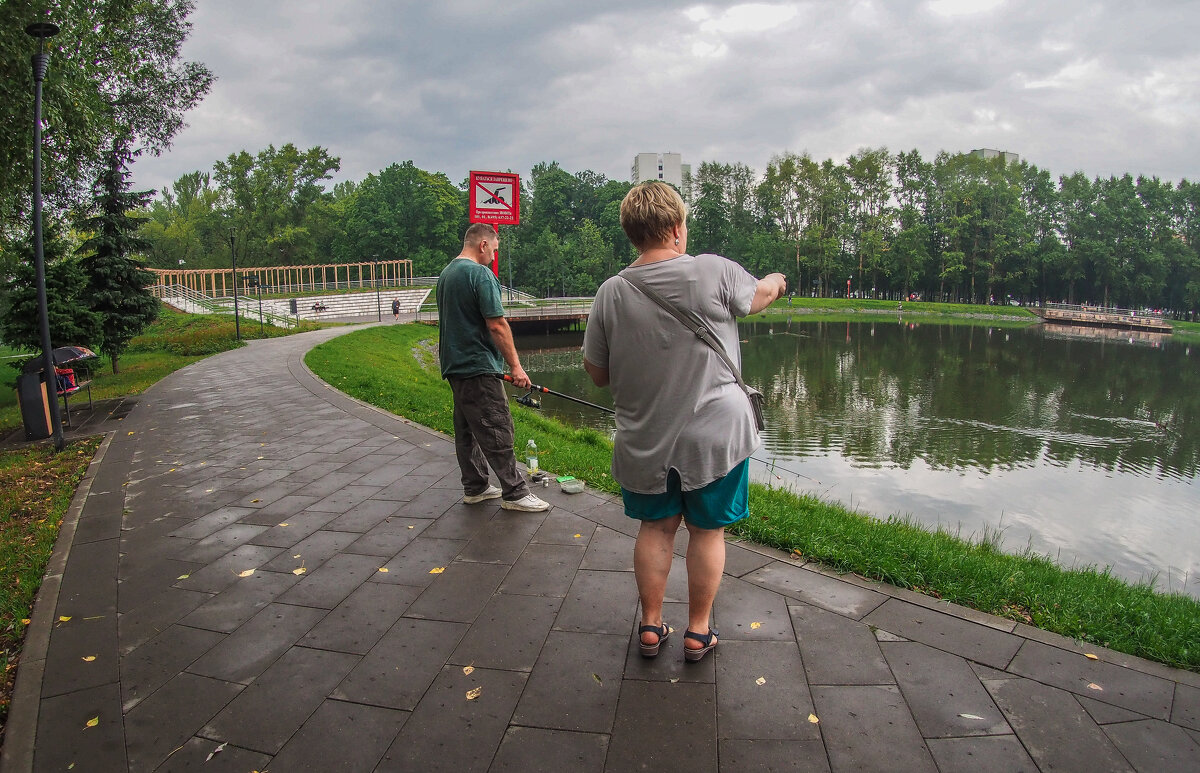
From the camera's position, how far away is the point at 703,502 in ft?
7.71

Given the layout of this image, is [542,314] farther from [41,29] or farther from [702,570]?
[702,570]

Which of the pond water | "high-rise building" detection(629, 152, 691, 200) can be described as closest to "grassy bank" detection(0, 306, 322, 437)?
the pond water

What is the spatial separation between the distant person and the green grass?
2342mm

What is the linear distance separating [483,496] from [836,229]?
7047 cm

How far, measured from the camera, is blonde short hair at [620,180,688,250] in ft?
7.72

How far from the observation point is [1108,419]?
50.1 feet

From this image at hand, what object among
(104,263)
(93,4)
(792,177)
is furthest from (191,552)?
(792,177)

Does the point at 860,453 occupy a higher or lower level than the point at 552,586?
lower

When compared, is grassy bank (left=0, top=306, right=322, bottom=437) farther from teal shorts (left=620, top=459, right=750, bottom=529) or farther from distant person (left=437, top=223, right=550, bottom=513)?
teal shorts (left=620, top=459, right=750, bottom=529)

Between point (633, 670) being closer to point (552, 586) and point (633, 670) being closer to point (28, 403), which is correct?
point (552, 586)

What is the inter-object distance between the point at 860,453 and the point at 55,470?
36.3 feet

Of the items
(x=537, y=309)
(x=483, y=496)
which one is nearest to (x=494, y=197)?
(x=483, y=496)

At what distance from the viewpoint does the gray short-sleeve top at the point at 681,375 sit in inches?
90.1

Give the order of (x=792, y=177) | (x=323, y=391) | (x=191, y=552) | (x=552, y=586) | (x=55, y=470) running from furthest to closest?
1. (x=792, y=177)
2. (x=323, y=391)
3. (x=55, y=470)
4. (x=191, y=552)
5. (x=552, y=586)
